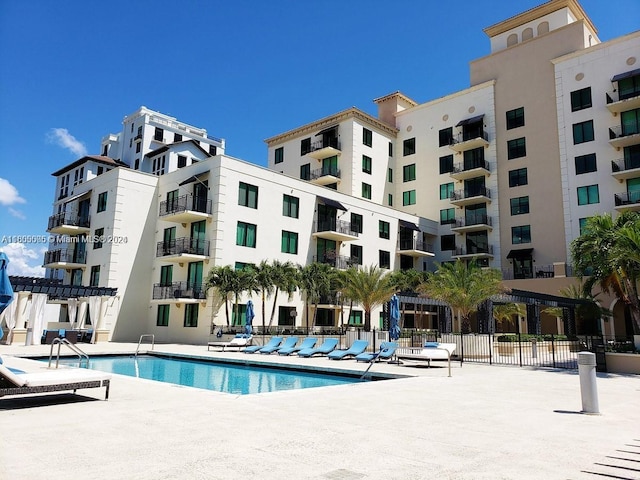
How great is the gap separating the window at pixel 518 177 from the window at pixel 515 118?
155 inches

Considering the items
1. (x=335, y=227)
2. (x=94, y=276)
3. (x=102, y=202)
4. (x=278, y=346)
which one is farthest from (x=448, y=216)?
(x=94, y=276)

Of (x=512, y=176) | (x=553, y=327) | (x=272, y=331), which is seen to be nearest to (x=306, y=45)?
(x=272, y=331)

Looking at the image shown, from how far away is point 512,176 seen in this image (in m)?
41.5

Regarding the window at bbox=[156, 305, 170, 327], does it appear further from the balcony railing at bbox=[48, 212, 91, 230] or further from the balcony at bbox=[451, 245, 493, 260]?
the balcony at bbox=[451, 245, 493, 260]

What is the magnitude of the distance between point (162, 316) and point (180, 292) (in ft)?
11.8

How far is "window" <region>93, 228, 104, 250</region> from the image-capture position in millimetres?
34128

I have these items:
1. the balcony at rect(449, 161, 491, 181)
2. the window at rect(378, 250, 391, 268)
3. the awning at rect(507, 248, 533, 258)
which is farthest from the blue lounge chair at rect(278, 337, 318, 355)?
the balcony at rect(449, 161, 491, 181)

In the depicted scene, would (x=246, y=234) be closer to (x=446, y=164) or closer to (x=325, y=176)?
(x=325, y=176)

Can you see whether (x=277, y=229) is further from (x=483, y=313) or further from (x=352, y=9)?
(x=352, y=9)

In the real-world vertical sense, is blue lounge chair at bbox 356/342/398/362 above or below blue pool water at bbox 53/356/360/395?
above

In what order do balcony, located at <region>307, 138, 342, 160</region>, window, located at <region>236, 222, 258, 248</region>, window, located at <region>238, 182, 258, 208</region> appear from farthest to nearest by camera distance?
balcony, located at <region>307, 138, 342, 160</region>
window, located at <region>238, 182, 258, 208</region>
window, located at <region>236, 222, 258, 248</region>

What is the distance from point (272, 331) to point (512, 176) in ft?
81.7

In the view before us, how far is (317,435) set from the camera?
6.47 metres

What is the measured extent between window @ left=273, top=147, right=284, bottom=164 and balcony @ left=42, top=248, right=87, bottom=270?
21.2 m
